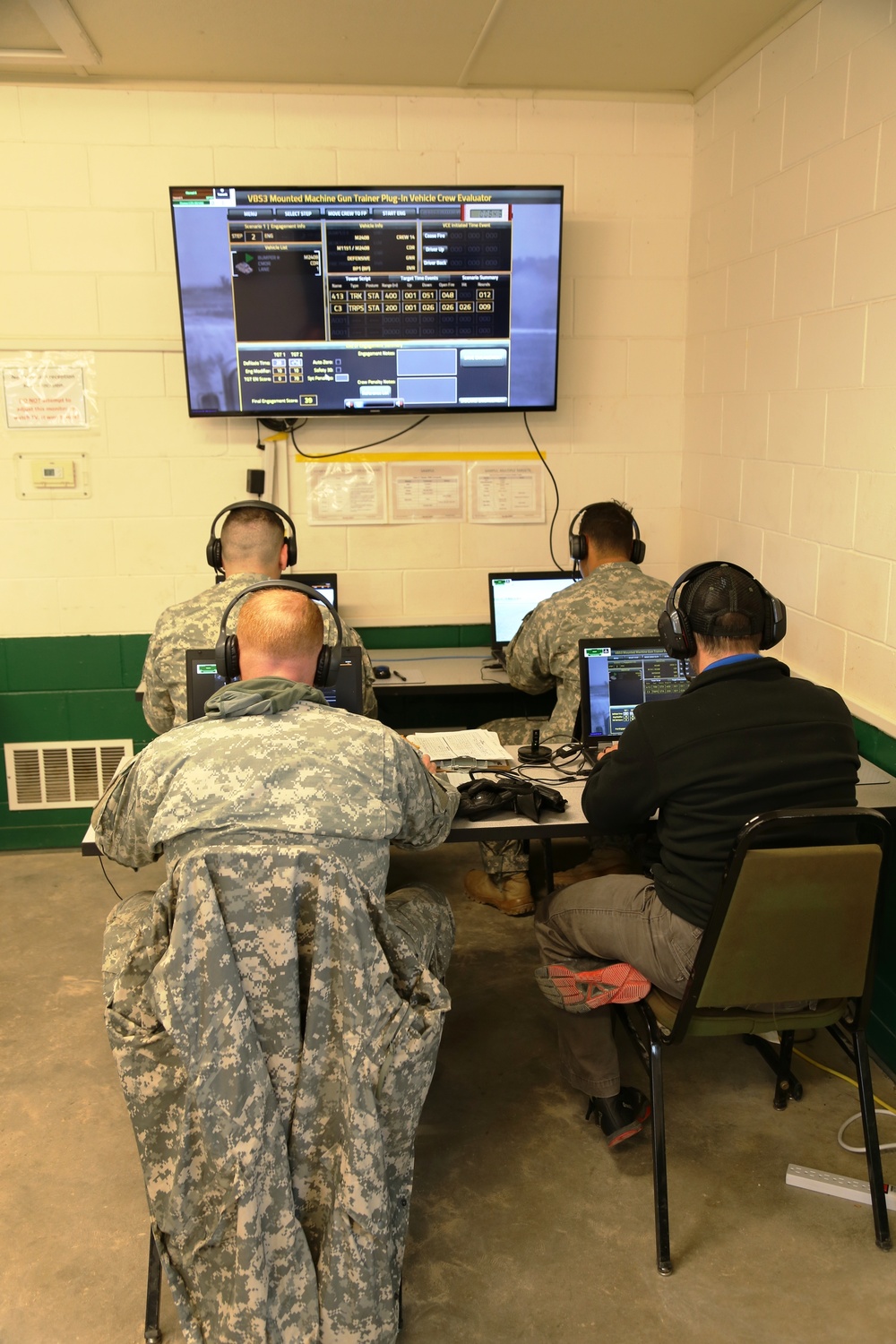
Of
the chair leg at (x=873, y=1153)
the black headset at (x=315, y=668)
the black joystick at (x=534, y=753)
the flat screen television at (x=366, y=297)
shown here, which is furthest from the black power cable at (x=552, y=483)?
the chair leg at (x=873, y=1153)

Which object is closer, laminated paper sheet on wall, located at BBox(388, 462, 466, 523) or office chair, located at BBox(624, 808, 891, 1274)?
office chair, located at BBox(624, 808, 891, 1274)

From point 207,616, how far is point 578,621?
3.63 feet

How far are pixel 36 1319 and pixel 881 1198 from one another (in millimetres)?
1714

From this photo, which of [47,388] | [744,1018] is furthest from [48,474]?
[744,1018]

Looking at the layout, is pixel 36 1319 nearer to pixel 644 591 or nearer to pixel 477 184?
pixel 644 591

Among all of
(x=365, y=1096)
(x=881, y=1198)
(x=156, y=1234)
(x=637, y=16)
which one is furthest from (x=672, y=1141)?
(x=637, y=16)

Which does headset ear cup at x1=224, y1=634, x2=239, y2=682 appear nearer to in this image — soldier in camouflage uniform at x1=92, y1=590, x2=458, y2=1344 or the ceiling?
soldier in camouflage uniform at x1=92, y1=590, x2=458, y2=1344

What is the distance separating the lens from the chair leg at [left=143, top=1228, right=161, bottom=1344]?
2025 mm

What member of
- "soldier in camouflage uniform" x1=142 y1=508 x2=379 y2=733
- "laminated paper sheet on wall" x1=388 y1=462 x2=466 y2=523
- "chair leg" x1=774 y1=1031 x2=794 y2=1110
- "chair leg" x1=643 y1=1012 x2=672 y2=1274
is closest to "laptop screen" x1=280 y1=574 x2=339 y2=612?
"laminated paper sheet on wall" x1=388 y1=462 x2=466 y2=523

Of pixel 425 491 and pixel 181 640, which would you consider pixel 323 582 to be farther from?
pixel 181 640

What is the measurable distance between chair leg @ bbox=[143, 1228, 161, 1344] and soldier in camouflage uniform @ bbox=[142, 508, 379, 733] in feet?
4.67

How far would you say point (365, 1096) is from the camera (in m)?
1.83

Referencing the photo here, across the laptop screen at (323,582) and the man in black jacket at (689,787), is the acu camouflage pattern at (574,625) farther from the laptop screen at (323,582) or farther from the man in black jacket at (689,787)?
the laptop screen at (323,582)

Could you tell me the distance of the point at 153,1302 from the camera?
2.04 metres
